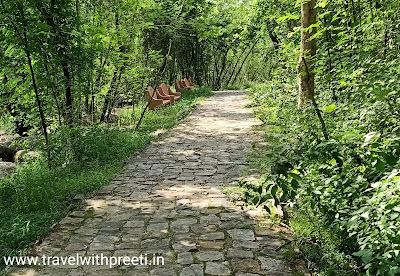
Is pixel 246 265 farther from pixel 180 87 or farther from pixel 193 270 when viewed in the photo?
pixel 180 87

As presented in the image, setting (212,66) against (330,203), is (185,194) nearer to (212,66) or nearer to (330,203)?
(330,203)

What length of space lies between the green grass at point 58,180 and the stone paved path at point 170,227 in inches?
8.5

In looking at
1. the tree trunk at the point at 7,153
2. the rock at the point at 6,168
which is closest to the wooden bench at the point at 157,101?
the tree trunk at the point at 7,153

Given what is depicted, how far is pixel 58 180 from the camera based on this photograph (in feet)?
18.3

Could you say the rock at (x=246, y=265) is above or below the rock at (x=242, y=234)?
below

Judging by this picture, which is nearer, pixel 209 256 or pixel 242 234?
pixel 209 256

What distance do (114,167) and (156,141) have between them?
236 cm

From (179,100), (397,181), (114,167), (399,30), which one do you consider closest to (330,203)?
(397,181)

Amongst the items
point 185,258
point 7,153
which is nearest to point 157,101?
point 7,153

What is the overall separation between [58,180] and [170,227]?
235cm

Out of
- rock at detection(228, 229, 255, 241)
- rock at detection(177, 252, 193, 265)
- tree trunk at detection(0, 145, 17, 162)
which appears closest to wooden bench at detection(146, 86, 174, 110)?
tree trunk at detection(0, 145, 17, 162)

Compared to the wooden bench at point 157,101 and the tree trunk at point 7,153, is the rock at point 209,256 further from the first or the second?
the wooden bench at point 157,101

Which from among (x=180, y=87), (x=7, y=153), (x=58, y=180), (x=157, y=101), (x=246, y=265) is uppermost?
(x=180, y=87)

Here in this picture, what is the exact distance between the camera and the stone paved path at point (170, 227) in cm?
334
